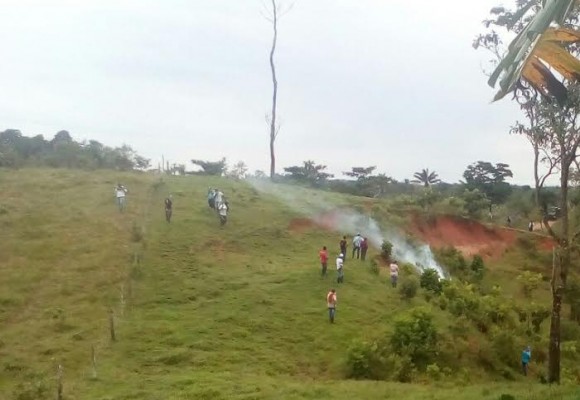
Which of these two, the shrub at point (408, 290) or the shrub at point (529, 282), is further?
the shrub at point (529, 282)

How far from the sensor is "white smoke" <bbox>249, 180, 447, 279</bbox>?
31188 mm

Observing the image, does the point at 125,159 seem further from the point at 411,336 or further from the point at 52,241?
the point at 411,336

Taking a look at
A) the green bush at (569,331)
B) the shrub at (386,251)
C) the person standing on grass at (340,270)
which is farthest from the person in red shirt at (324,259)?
the green bush at (569,331)

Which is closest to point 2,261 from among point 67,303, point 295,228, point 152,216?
point 67,303

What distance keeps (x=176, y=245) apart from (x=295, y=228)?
6.82 metres

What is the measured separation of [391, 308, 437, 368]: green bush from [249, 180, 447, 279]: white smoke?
10.3m

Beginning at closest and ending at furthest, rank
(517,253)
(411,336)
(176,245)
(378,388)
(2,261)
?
1. (378,388)
2. (411,336)
3. (2,261)
4. (176,245)
5. (517,253)

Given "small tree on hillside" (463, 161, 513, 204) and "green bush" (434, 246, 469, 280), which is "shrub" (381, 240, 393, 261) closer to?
"green bush" (434, 246, 469, 280)

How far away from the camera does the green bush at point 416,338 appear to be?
17.8m

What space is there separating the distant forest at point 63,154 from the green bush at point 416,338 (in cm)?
3219

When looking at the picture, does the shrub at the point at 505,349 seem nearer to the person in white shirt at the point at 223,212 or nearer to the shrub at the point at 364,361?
the shrub at the point at 364,361

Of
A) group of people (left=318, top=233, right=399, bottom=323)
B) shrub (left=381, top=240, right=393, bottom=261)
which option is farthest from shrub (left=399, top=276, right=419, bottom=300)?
shrub (left=381, top=240, right=393, bottom=261)

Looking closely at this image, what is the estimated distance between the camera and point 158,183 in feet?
127

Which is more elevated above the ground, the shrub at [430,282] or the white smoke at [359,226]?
the white smoke at [359,226]
